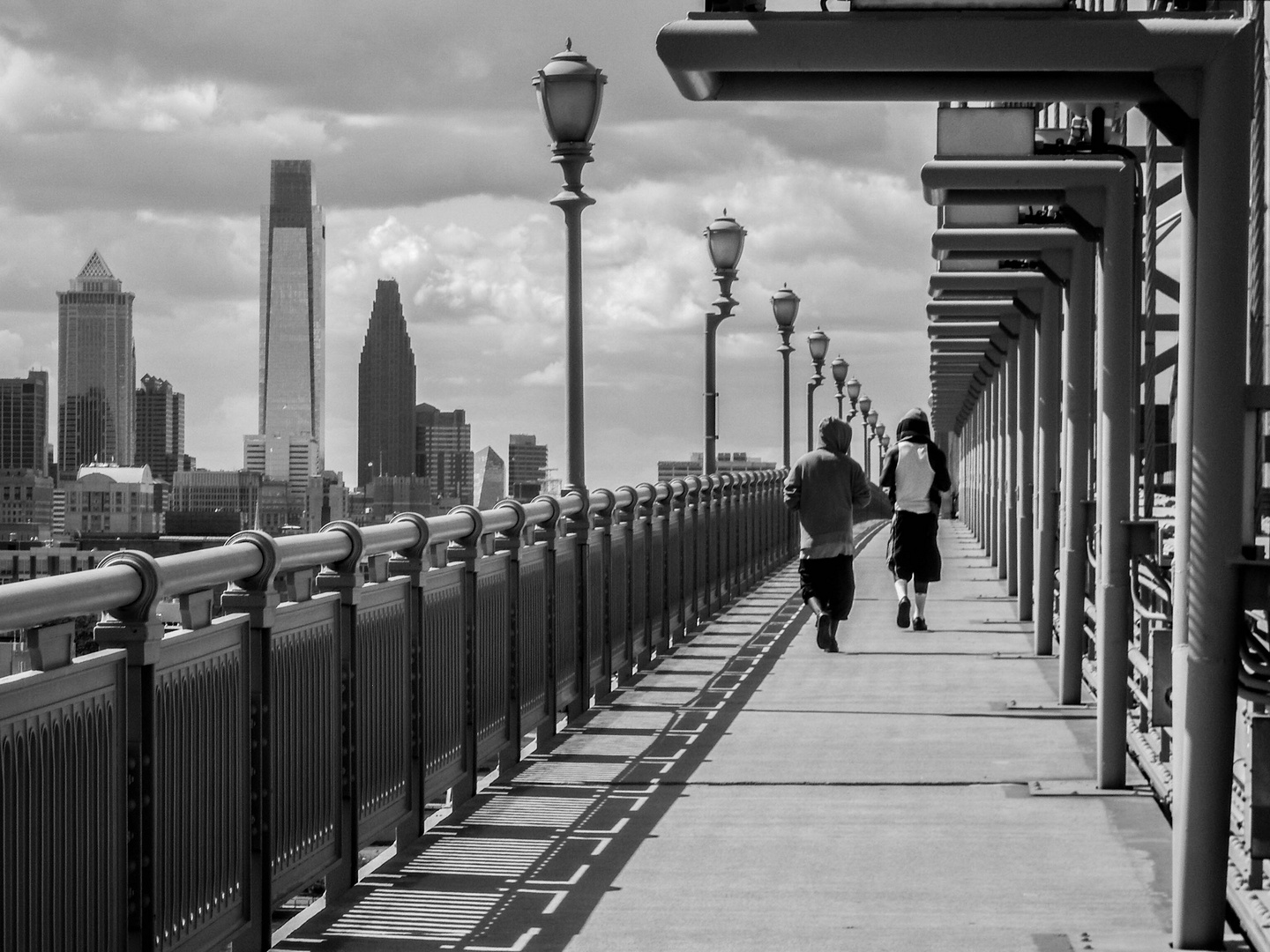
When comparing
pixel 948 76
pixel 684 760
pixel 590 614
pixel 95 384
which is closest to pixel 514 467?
pixel 590 614

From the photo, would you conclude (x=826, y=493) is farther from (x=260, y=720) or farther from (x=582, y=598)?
(x=260, y=720)

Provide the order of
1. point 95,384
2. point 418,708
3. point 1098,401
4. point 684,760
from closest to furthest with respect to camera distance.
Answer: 1. point 418,708
2. point 1098,401
3. point 684,760
4. point 95,384

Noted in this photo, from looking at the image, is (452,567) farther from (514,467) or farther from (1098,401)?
(514,467)

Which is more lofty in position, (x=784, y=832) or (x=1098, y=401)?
(x=1098, y=401)

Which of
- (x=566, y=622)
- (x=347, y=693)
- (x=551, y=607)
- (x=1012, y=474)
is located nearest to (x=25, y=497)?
(x=1012, y=474)

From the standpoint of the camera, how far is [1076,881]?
677 cm

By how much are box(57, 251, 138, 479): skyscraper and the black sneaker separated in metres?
20.1

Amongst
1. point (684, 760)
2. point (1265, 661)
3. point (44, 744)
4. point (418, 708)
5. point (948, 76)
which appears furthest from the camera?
point (684, 760)

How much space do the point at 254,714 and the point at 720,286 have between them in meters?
16.1

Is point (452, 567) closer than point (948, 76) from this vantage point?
No

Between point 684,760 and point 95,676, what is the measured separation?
5.29 metres

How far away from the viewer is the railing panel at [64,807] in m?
4.12

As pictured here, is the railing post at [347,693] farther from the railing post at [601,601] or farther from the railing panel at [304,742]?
the railing post at [601,601]

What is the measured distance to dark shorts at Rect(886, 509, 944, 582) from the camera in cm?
1645
